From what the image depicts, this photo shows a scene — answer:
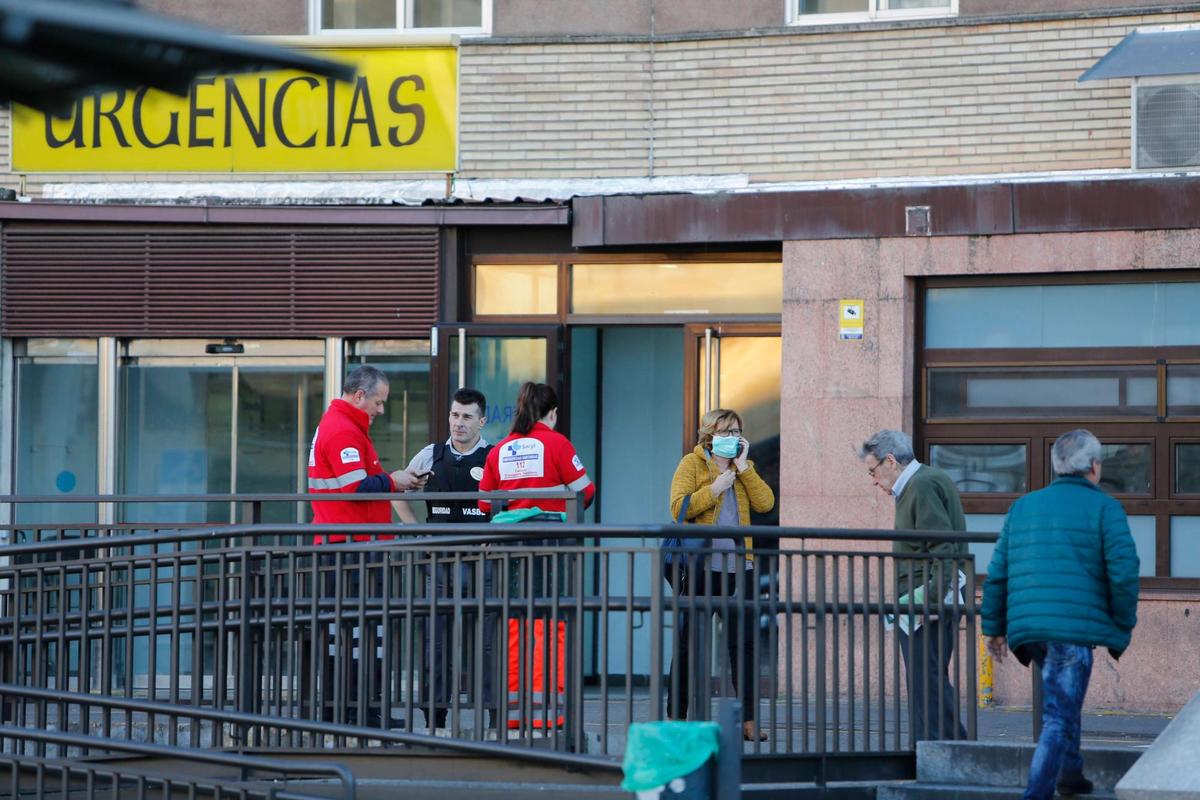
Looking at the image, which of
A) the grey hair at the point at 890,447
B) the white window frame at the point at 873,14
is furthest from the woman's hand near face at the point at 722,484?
the white window frame at the point at 873,14

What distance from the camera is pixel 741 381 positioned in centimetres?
1266

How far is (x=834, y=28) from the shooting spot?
40.9 feet

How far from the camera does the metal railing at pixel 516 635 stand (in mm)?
7867

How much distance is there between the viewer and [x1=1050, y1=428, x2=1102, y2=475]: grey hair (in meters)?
7.83

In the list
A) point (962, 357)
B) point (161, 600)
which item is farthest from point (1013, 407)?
point (161, 600)

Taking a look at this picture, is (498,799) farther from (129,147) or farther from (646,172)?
(129,147)

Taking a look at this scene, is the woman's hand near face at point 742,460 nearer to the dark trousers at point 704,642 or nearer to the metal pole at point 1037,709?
the dark trousers at point 704,642

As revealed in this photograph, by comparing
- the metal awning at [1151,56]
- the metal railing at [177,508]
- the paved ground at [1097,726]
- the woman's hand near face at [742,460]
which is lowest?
the paved ground at [1097,726]

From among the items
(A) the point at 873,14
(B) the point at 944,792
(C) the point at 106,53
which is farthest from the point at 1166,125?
(C) the point at 106,53

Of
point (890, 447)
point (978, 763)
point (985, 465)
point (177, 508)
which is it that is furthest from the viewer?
point (177, 508)

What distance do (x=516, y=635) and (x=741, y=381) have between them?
4.90 m

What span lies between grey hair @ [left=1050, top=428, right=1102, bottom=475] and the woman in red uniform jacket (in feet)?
10.2

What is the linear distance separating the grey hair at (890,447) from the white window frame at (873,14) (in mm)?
3869

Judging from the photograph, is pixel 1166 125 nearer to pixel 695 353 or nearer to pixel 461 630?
pixel 695 353
